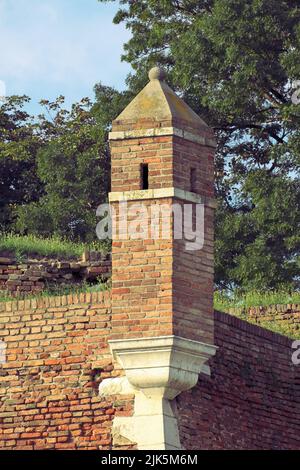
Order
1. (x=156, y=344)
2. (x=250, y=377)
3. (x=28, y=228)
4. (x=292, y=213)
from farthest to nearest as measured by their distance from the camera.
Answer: (x=28, y=228) < (x=292, y=213) < (x=250, y=377) < (x=156, y=344)

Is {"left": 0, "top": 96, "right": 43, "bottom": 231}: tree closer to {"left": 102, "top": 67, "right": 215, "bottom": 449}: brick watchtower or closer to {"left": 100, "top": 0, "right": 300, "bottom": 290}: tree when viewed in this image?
{"left": 100, "top": 0, "right": 300, "bottom": 290}: tree

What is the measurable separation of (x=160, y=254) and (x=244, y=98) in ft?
48.9

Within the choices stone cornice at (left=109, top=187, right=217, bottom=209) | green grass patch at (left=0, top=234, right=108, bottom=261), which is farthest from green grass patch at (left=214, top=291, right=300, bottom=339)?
stone cornice at (left=109, top=187, right=217, bottom=209)

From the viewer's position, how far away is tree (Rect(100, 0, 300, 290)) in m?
34.5

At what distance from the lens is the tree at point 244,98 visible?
3447cm

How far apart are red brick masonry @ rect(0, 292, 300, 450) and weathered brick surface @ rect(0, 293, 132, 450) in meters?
0.01

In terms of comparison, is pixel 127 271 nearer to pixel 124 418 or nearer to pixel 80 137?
pixel 124 418

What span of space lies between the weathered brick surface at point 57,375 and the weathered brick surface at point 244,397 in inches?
35.3

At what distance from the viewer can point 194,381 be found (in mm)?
21938

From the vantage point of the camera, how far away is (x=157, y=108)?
22.3 metres

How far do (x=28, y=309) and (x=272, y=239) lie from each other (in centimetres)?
1255

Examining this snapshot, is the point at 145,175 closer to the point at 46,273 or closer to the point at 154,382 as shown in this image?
the point at 154,382

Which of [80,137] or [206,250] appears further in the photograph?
[80,137]

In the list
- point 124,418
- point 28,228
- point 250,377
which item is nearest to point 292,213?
point 28,228
